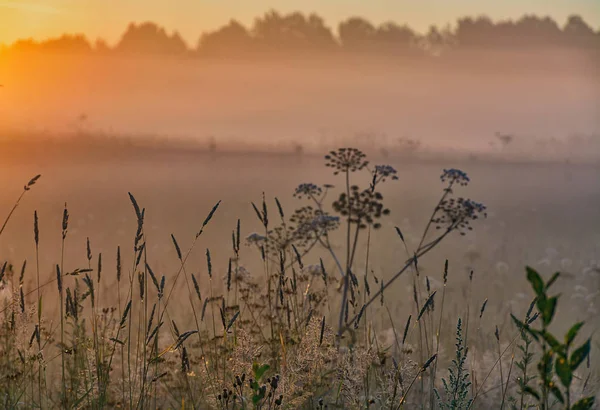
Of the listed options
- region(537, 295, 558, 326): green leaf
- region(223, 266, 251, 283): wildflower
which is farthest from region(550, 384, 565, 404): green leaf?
region(223, 266, 251, 283): wildflower

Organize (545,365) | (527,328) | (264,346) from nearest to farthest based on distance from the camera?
1. (527,328)
2. (545,365)
3. (264,346)

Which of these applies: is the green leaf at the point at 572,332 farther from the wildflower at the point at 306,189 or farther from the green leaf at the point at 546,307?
the wildflower at the point at 306,189

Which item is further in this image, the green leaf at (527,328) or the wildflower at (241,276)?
the wildflower at (241,276)

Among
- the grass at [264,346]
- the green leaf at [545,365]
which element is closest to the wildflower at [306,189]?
the grass at [264,346]

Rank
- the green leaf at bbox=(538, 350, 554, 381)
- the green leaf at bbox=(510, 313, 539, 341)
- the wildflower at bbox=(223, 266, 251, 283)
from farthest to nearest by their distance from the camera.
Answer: the wildflower at bbox=(223, 266, 251, 283) → the green leaf at bbox=(538, 350, 554, 381) → the green leaf at bbox=(510, 313, 539, 341)

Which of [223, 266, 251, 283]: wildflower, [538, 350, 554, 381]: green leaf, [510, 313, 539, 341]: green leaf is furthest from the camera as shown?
[223, 266, 251, 283]: wildflower

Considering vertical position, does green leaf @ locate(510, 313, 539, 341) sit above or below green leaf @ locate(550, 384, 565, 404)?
above

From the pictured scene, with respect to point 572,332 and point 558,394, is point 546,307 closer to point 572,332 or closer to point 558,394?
point 572,332

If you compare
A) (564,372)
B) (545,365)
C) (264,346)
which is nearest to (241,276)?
(264,346)

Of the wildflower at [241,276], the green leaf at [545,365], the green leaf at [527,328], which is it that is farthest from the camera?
the wildflower at [241,276]

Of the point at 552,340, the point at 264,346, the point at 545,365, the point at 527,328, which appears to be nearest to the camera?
the point at 527,328

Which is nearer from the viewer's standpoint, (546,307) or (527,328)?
(527,328)

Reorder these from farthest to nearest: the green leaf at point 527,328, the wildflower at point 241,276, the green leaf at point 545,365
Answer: the wildflower at point 241,276 < the green leaf at point 545,365 < the green leaf at point 527,328

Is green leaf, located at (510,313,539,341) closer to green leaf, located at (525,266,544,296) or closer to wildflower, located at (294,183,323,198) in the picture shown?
green leaf, located at (525,266,544,296)
